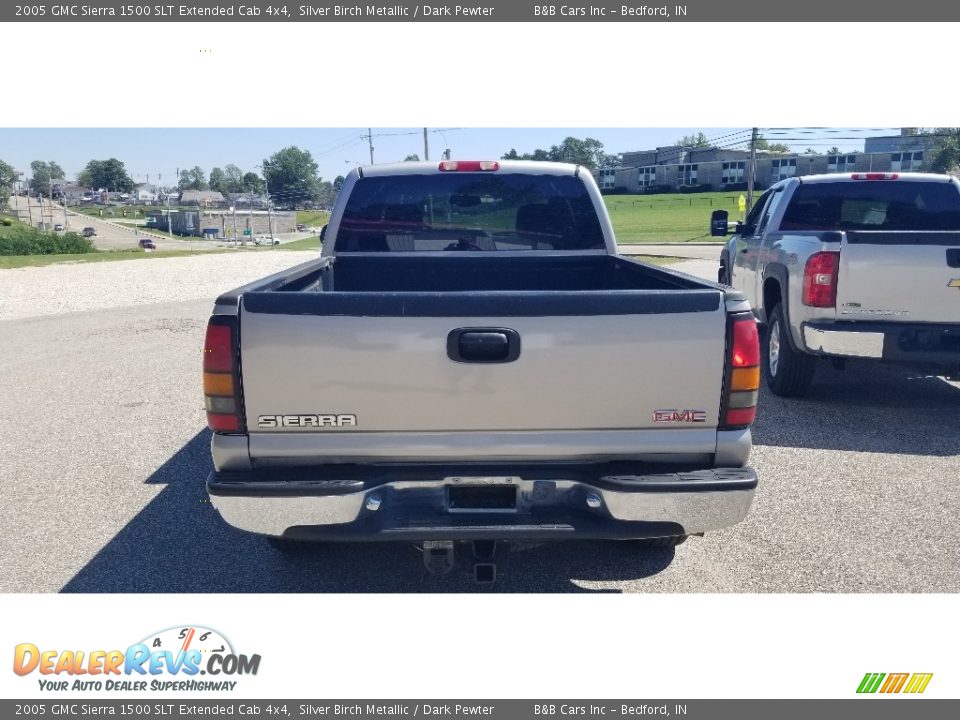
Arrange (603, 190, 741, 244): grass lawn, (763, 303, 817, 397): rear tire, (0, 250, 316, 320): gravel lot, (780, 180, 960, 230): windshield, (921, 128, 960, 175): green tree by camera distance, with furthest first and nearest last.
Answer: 1. (921, 128, 960, 175): green tree
2. (603, 190, 741, 244): grass lawn
3. (0, 250, 316, 320): gravel lot
4. (780, 180, 960, 230): windshield
5. (763, 303, 817, 397): rear tire

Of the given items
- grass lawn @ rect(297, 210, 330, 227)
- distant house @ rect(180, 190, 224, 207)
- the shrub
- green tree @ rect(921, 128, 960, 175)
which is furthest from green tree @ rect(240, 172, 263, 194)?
green tree @ rect(921, 128, 960, 175)

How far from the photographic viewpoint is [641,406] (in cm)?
300

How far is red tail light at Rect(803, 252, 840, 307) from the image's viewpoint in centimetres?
639

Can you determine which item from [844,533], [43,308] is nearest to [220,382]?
[844,533]

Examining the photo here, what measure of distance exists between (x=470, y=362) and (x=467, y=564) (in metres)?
Result: 1.47

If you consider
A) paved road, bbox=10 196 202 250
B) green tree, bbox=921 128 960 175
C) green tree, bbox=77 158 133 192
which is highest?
green tree, bbox=77 158 133 192

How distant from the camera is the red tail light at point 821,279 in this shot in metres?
6.39

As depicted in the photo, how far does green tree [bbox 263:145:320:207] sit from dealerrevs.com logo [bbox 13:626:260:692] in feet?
543

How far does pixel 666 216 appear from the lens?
245 ft

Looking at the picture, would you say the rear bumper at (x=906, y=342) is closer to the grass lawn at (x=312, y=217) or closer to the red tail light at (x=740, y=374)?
the red tail light at (x=740, y=374)

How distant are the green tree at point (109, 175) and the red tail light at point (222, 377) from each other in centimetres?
21444

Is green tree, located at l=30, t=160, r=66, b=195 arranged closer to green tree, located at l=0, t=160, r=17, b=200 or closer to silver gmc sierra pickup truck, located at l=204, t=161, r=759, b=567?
green tree, located at l=0, t=160, r=17, b=200

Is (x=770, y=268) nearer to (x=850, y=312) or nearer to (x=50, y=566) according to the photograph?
(x=850, y=312)

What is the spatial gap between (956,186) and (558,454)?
6.99 metres
